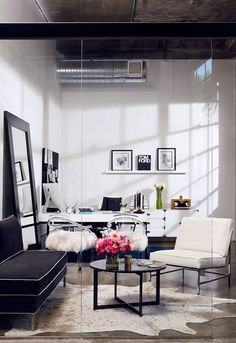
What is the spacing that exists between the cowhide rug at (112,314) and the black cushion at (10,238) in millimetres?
609

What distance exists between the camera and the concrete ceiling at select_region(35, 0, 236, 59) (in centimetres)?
553

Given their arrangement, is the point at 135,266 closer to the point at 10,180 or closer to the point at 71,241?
the point at 71,241

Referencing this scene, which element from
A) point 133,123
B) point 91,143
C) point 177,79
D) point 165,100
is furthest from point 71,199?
point 177,79

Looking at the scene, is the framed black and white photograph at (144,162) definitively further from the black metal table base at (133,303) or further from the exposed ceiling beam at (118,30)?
the exposed ceiling beam at (118,30)

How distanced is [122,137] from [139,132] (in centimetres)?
24

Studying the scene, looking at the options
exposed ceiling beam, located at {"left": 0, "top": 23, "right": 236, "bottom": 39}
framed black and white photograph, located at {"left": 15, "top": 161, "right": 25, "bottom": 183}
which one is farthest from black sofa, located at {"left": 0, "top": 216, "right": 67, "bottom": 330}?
exposed ceiling beam, located at {"left": 0, "top": 23, "right": 236, "bottom": 39}

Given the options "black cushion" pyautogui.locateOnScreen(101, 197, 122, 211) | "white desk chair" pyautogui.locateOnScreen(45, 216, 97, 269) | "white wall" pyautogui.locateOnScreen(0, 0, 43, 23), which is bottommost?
"white desk chair" pyautogui.locateOnScreen(45, 216, 97, 269)

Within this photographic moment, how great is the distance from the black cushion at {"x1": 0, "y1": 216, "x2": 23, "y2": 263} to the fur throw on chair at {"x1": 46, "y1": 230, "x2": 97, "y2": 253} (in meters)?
0.36

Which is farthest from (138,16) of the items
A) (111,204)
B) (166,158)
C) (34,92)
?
(111,204)

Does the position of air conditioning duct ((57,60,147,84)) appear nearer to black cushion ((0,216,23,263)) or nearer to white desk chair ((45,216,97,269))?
white desk chair ((45,216,97,269))

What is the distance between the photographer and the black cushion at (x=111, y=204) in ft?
16.2

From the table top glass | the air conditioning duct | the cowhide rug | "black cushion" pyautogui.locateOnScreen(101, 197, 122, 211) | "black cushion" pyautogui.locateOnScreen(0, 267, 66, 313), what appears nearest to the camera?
"black cushion" pyautogui.locateOnScreen(0, 267, 66, 313)

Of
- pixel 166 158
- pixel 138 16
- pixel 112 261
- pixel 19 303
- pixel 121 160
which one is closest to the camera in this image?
pixel 19 303

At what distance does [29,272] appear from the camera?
11.5ft
